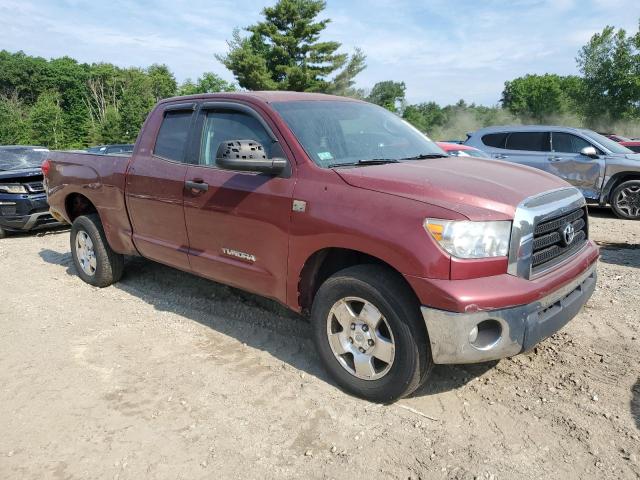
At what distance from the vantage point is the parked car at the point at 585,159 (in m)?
9.12

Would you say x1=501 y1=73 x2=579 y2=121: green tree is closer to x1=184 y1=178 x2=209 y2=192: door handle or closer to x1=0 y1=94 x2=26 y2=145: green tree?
x1=0 y1=94 x2=26 y2=145: green tree

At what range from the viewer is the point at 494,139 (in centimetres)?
1084

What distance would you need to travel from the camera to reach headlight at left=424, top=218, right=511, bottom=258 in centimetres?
260

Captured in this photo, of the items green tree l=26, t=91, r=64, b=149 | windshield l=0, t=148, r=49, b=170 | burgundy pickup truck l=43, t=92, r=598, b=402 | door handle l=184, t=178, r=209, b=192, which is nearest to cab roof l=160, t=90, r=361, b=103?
burgundy pickup truck l=43, t=92, r=598, b=402

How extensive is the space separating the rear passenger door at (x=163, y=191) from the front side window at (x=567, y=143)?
8.16 meters

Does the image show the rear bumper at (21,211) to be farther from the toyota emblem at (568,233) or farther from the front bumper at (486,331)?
the toyota emblem at (568,233)

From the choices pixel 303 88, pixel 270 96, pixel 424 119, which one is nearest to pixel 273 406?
pixel 270 96

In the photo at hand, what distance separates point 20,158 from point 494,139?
376 inches

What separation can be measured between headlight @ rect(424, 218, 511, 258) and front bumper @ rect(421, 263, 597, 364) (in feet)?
1.01

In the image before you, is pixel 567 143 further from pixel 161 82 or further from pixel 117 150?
pixel 161 82

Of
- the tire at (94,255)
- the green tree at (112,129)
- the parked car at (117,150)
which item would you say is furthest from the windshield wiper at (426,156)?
the green tree at (112,129)

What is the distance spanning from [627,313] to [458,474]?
8.75 feet

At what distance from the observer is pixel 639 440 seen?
8.65ft

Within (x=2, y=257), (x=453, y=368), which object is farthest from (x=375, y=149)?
(x=2, y=257)
